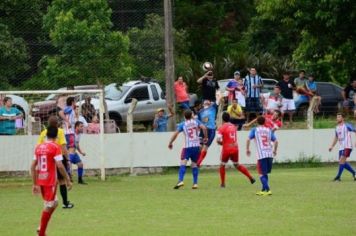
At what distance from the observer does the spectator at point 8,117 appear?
28641 millimetres

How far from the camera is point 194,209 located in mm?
18859

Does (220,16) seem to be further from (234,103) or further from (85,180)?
(85,180)

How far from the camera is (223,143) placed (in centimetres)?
2439


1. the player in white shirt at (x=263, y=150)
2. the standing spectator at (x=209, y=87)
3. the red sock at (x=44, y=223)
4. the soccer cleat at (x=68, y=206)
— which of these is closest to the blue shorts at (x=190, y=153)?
the player in white shirt at (x=263, y=150)

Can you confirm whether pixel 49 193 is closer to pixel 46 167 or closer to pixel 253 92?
pixel 46 167

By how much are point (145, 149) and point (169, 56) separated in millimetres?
3440

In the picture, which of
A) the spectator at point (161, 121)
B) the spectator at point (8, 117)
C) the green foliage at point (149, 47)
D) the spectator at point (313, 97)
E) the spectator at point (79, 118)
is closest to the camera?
the spectator at point (79, 118)

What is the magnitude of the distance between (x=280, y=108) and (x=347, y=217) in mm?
16631

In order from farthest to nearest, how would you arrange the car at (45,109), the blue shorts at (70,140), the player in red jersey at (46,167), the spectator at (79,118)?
1. the car at (45,109)
2. the spectator at (79,118)
3. the blue shorts at (70,140)
4. the player in red jersey at (46,167)

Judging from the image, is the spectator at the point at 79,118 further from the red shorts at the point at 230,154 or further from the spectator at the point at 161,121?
the red shorts at the point at 230,154

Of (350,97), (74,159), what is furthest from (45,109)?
(350,97)

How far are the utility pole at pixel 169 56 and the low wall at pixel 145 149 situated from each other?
158 centimetres

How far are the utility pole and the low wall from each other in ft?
5.20

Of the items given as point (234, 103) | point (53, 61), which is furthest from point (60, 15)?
point (234, 103)
